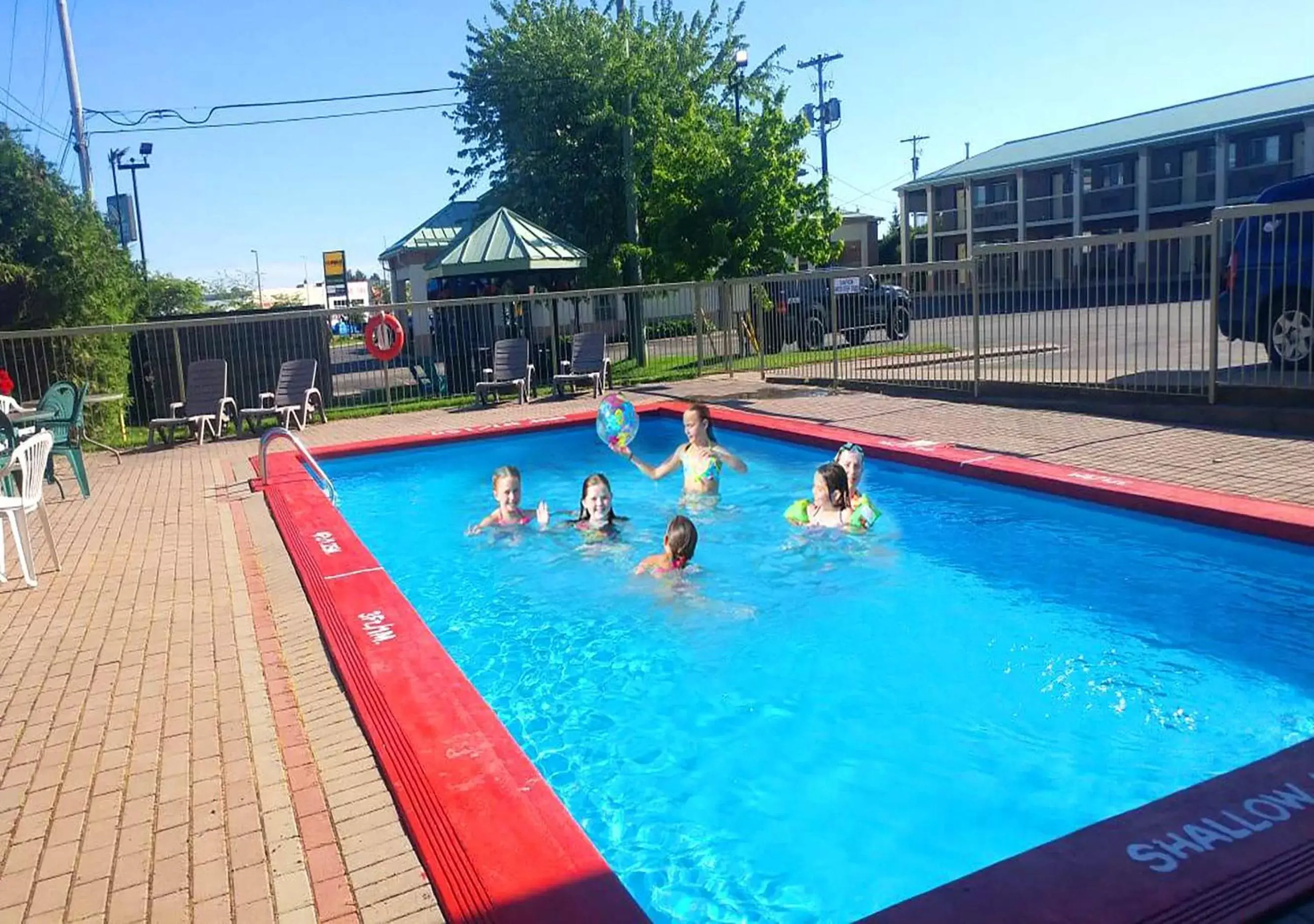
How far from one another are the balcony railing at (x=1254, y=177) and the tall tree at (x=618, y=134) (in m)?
17.0

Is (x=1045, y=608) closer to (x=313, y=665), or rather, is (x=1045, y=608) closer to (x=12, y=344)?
(x=313, y=665)

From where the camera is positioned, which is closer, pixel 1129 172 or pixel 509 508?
pixel 509 508

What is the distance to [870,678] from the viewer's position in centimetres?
564

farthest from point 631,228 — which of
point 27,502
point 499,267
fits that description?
point 27,502

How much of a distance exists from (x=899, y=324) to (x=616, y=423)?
9920 millimetres

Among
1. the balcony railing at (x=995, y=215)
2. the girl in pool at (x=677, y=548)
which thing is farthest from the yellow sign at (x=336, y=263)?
the girl in pool at (x=677, y=548)

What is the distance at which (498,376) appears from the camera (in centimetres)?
1656

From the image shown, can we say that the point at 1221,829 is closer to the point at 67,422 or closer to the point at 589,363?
the point at 67,422

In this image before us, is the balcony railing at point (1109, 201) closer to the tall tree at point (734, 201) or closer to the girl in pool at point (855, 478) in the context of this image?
the tall tree at point (734, 201)

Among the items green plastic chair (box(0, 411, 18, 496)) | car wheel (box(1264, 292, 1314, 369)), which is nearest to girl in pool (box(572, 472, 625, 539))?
green plastic chair (box(0, 411, 18, 496))

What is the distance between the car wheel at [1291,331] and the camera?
9781mm

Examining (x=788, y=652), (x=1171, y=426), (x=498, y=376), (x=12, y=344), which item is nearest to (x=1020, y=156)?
(x=498, y=376)

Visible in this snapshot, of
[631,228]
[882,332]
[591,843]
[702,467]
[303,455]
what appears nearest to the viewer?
[591,843]

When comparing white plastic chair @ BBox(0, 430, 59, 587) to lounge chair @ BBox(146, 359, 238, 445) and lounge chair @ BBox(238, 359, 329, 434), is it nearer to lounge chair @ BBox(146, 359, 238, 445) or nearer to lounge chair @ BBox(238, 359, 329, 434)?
lounge chair @ BBox(146, 359, 238, 445)
